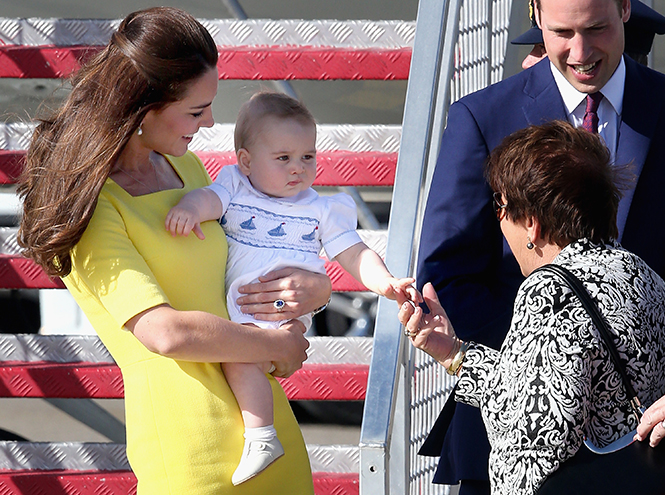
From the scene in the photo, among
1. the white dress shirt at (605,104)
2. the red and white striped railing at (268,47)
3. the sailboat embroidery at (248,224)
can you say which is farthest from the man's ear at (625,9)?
the red and white striped railing at (268,47)

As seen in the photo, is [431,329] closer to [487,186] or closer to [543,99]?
[487,186]

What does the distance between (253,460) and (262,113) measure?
2.87 feet

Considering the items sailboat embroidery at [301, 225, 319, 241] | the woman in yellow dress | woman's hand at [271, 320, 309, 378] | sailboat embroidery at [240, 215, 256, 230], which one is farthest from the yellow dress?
sailboat embroidery at [301, 225, 319, 241]

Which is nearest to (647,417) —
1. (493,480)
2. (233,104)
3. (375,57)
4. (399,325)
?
(493,480)

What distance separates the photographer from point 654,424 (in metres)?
1.54

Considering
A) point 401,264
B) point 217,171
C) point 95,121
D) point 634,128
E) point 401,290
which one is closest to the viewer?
point 95,121

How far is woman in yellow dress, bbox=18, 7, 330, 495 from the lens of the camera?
173cm

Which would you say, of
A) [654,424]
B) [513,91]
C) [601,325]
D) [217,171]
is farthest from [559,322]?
[217,171]

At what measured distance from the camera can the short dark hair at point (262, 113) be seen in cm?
216

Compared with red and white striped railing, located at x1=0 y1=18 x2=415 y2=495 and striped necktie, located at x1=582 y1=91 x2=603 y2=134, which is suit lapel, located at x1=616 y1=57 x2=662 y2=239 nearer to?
striped necktie, located at x1=582 y1=91 x2=603 y2=134

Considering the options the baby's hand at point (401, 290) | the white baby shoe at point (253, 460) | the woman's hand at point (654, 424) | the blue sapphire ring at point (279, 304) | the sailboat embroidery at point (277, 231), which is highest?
the sailboat embroidery at point (277, 231)

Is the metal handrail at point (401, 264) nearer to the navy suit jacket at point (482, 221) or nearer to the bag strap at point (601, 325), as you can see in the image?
the navy suit jacket at point (482, 221)

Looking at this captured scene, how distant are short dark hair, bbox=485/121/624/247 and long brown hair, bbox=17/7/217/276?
72 centimetres

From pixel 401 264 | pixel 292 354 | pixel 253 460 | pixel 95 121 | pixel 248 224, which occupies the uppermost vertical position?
pixel 95 121
